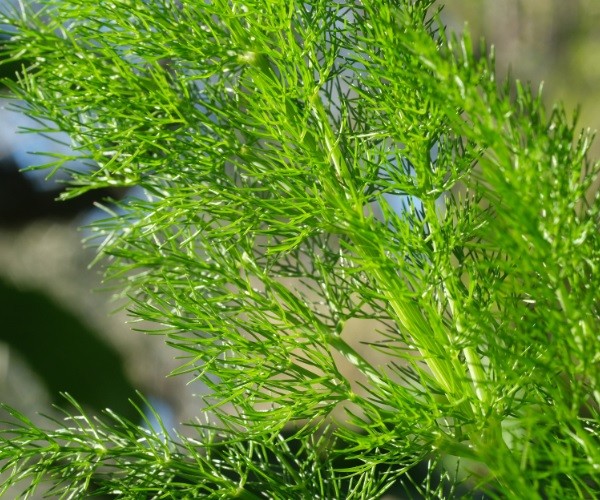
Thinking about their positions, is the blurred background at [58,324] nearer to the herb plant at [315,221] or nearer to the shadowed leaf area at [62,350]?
the shadowed leaf area at [62,350]

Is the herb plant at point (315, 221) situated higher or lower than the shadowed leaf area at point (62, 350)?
higher

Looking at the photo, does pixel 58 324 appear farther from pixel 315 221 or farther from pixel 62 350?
pixel 315 221

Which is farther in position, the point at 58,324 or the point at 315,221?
Result: the point at 58,324

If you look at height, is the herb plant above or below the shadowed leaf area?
above

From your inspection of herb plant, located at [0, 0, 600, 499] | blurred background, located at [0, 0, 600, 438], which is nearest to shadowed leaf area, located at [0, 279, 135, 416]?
blurred background, located at [0, 0, 600, 438]

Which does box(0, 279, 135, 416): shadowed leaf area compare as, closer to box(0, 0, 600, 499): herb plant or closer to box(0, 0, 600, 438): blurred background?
box(0, 0, 600, 438): blurred background

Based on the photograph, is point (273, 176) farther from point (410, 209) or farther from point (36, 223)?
point (36, 223)

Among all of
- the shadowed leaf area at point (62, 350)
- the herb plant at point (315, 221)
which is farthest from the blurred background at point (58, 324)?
the herb plant at point (315, 221)

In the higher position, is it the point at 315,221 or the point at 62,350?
the point at 315,221

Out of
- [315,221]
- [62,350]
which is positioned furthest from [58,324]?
[315,221]

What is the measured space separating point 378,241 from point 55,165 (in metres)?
0.25

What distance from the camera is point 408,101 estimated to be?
48 centimetres

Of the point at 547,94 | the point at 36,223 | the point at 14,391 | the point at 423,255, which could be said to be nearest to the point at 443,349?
the point at 423,255

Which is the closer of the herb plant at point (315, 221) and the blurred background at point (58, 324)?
the herb plant at point (315, 221)
